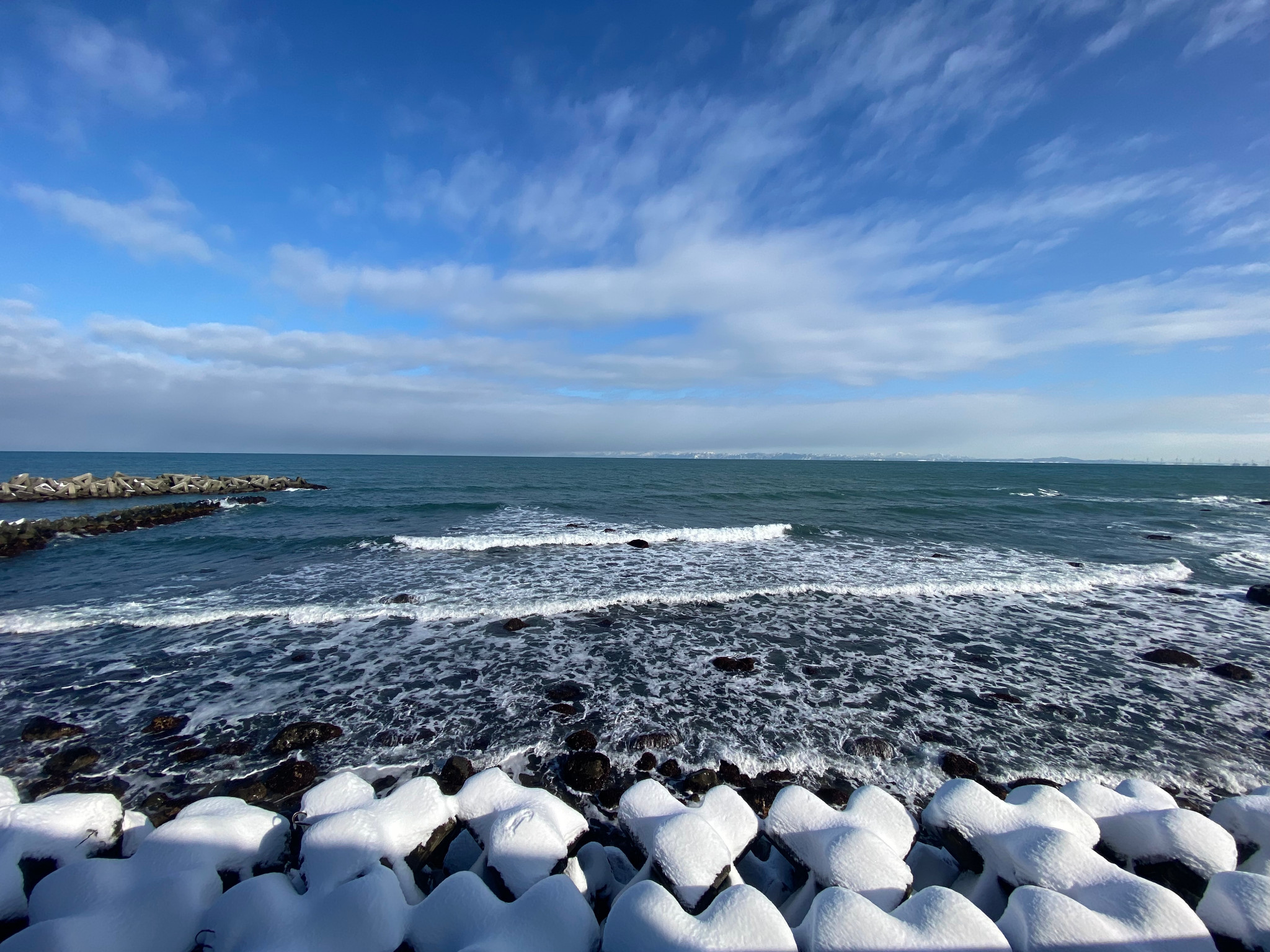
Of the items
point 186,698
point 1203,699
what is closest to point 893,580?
point 1203,699

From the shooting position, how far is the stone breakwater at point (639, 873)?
10.9 ft

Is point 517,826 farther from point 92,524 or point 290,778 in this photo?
point 92,524

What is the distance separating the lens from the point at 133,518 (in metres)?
25.9

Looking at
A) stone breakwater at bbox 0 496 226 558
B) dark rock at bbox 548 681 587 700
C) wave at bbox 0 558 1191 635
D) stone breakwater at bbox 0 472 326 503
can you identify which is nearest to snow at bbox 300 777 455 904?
dark rock at bbox 548 681 587 700

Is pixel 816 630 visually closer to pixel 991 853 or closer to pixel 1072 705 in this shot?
pixel 1072 705

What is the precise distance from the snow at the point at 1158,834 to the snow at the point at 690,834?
3308 millimetres

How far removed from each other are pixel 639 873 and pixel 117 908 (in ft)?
12.8

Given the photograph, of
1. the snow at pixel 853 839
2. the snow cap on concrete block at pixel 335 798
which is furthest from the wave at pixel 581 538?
the snow at pixel 853 839

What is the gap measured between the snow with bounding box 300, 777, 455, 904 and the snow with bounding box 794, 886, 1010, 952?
10.7 feet

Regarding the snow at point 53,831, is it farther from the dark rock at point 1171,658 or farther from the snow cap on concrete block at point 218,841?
the dark rock at point 1171,658

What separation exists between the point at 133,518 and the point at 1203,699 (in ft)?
134

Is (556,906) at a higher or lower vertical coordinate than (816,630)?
higher

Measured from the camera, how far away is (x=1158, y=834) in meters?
4.26

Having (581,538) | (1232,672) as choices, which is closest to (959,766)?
(1232,672)
